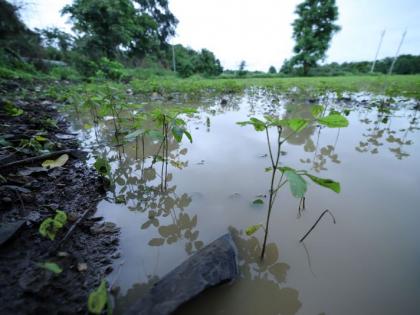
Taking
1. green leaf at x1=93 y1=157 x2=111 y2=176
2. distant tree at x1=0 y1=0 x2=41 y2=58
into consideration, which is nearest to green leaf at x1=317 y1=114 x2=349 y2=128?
green leaf at x1=93 y1=157 x2=111 y2=176

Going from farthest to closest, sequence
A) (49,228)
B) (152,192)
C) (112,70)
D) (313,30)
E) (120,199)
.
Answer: (313,30), (112,70), (152,192), (120,199), (49,228)

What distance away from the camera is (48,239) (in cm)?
93

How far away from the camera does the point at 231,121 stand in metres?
3.14

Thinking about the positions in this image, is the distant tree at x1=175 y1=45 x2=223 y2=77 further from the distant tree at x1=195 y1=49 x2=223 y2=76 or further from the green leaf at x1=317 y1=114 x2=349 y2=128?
the green leaf at x1=317 y1=114 x2=349 y2=128

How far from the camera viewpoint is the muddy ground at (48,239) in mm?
710

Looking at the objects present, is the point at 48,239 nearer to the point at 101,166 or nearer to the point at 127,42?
the point at 101,166

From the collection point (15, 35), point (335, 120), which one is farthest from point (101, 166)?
point (15, 35)

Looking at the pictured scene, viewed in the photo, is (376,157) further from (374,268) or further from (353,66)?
(353,66)

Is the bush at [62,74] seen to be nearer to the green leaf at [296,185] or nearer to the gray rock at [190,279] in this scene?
the gray rock at [190,279]

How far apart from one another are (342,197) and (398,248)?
400 mm

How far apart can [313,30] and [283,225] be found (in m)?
26.5

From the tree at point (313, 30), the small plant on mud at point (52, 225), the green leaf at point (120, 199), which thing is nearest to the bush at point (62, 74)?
the green leaf at point (120, 199)

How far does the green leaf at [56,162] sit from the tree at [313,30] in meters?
24.5

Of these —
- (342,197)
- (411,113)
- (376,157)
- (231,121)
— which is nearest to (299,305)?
(342,197)
